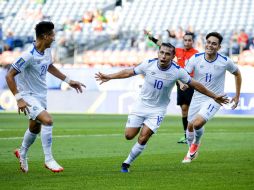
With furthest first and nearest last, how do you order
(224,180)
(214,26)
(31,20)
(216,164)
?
(31,20) < (214,26) < (216,164) < (224,180)

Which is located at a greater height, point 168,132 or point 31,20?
point 168,132

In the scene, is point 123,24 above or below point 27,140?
below

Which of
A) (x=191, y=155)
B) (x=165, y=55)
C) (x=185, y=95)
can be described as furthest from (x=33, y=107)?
(x=185, y=95)

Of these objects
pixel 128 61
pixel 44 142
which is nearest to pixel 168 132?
pixel 44 142

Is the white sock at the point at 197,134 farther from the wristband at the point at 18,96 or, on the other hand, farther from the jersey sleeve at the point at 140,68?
the wristband at the point at 18,96

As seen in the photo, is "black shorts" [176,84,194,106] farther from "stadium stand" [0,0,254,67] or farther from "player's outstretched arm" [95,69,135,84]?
"stadium stand" [0,0,254,67]

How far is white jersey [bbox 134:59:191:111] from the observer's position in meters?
12.7

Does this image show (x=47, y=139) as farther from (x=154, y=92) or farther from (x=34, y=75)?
(x=154, y=92)

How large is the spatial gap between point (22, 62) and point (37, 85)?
1.74 ft

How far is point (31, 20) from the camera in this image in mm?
48125

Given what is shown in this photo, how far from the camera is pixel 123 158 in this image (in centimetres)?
1478

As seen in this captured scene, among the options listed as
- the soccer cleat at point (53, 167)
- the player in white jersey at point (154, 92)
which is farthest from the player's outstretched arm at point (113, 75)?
the soccer cleat at point (53, 167)

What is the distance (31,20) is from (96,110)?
1645cm

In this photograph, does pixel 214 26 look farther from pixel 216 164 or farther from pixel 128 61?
pixel 216 164
